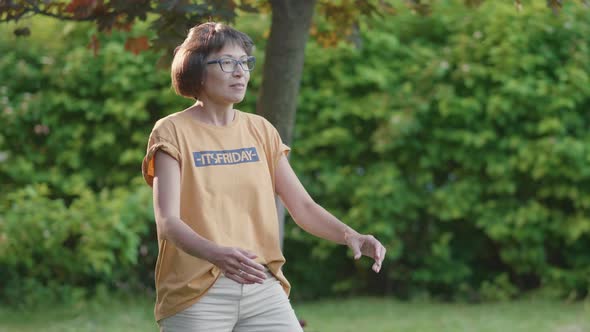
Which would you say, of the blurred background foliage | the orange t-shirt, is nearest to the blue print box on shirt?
the orange t-shirt

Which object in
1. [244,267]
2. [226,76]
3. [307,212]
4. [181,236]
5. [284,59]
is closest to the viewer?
[244,267]

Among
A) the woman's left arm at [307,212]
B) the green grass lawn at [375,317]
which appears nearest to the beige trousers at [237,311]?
the woman's left arm at [307,212]

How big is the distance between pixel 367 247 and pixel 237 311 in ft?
1.29

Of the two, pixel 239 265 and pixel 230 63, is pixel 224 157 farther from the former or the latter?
pixel 239 265

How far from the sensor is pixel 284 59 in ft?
13.9

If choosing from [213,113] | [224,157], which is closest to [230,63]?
[213,113]

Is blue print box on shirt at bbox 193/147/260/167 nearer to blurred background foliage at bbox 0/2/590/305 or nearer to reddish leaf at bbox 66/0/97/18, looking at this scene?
reddish leaf at bbox 66/0/97/18

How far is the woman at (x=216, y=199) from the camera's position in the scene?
258 cm

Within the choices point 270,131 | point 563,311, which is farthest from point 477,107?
point 270,131

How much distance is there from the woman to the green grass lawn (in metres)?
3.13

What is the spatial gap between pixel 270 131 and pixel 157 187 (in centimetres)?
43

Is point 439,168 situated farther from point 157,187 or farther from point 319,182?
point 157,187

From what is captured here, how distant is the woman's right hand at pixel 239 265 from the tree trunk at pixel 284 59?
1942 millimetres

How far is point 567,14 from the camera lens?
22.5ft
